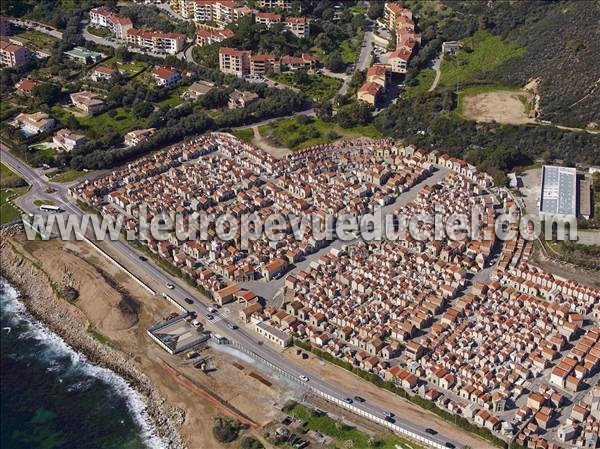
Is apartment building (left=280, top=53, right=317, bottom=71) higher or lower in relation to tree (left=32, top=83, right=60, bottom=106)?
higher

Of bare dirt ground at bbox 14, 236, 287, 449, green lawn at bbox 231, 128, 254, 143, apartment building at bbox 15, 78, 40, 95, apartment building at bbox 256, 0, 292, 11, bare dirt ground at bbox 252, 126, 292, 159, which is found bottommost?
bare dirt ground at bbox 14, 236, 287, 449

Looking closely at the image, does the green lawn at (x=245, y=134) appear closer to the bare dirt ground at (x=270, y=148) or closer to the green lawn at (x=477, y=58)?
the bare dirt ground at (x=270, y=148)

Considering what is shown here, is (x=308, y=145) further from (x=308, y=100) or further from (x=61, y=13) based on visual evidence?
(x=61, y=13)

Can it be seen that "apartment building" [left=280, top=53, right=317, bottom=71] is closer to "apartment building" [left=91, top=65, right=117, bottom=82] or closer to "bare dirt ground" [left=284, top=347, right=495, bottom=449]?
"apartment building" [left=91, top=65, right=117, bottom=82]

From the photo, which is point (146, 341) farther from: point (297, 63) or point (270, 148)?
point (297, 63)

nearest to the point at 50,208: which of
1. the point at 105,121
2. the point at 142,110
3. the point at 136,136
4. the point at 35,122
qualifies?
the point at 136,136

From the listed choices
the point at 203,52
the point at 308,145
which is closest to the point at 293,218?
the point at 308,145

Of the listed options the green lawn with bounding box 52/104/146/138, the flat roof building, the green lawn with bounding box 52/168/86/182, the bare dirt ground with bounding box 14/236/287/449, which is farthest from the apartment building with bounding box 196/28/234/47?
the flat roof building
